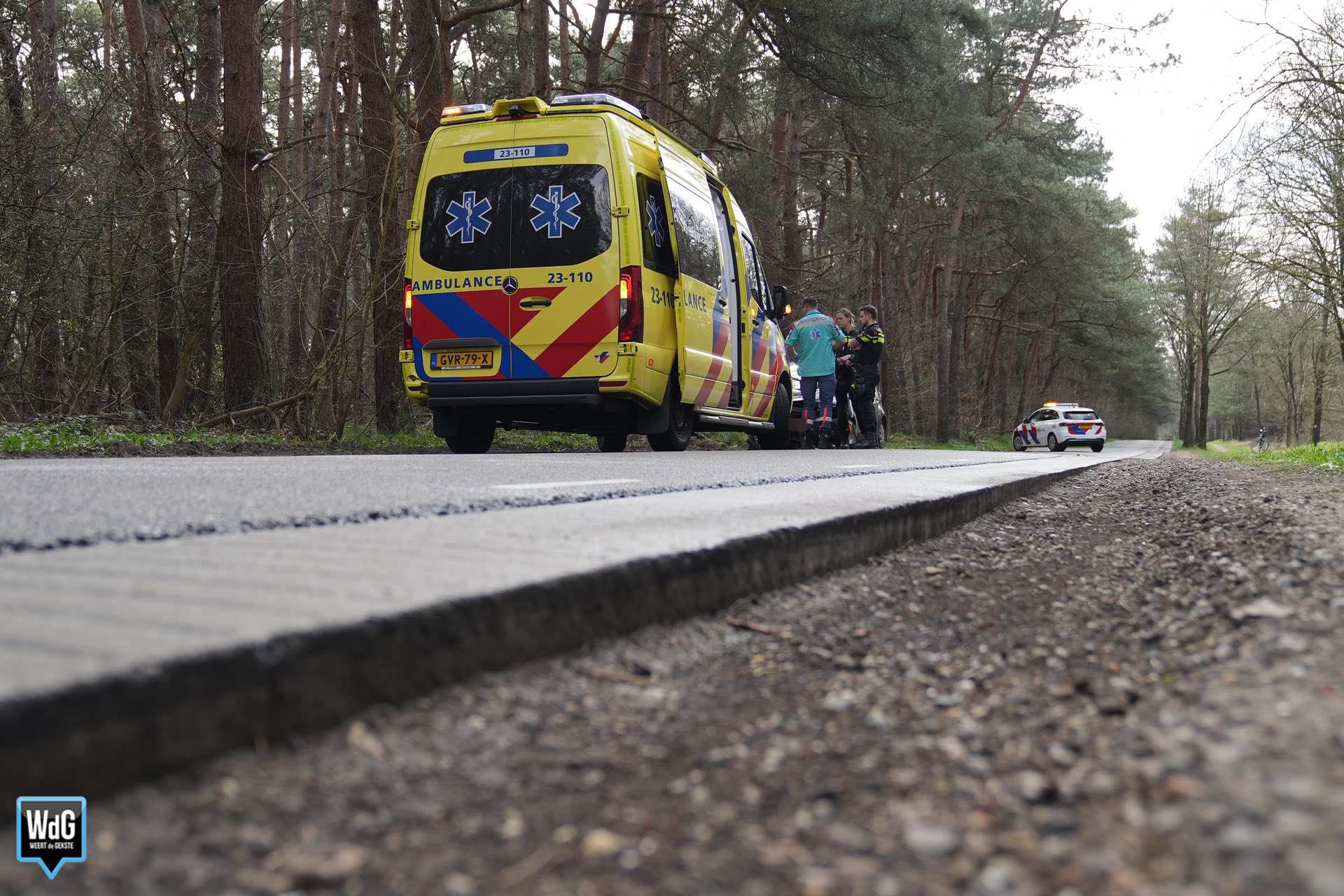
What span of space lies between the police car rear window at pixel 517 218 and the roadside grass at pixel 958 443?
9.07 meters

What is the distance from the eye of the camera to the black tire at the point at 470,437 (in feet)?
31.9

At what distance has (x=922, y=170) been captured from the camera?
931 inches

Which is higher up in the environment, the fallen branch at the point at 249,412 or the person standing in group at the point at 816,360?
the person standing in group at the point at 816,360

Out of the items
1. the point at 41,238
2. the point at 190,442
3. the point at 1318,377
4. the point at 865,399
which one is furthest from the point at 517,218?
the point at 1318,377

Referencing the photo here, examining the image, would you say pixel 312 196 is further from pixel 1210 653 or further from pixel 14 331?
pixel 1210 653

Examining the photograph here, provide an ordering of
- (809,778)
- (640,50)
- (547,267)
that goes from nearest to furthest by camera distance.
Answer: (809,778), (547,267), (640,50)

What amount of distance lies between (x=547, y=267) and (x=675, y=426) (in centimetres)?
198

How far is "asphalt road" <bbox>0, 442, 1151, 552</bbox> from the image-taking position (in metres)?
2.54

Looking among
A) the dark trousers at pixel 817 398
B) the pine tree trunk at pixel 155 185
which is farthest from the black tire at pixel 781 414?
the pine tree trunk at pixel 155 185

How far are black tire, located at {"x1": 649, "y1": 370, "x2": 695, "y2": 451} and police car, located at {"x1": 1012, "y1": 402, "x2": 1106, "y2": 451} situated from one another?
26009 millimetres

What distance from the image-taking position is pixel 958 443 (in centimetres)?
2870

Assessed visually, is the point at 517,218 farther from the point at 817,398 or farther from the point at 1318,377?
the point at 1318,377

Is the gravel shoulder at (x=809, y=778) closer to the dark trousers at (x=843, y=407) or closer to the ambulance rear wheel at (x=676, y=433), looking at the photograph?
→ the ambulance rear wheel at (x=676, y=433)

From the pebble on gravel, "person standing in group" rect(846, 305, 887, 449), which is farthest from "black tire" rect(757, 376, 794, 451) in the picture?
the pebble on gravel
